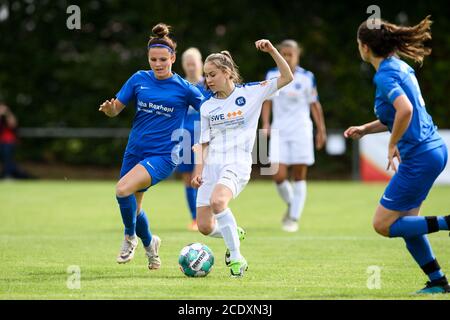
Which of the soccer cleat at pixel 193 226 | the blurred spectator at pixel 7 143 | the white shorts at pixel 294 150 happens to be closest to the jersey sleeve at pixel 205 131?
the soccer cleat at pixel 193 226

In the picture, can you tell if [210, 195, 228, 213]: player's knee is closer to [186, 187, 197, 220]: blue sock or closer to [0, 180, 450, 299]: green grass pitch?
[0, 180, 450, 299]: green grass pitch

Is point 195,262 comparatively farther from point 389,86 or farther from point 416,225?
point 389,86

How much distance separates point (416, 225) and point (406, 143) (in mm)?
573

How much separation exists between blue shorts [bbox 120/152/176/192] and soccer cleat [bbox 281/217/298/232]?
3.85 metres

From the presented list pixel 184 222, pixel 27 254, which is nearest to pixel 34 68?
pixel 184 222

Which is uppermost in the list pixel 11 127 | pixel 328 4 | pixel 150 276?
pixel 328 4

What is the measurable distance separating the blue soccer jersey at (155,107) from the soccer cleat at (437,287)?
2757 mm

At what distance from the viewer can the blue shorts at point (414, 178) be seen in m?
6.05

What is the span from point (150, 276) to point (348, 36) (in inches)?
702

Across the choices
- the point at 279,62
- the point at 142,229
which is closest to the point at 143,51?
the point at 142,229

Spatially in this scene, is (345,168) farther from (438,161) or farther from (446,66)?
(438,161)

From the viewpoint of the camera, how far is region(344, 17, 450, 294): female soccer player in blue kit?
6.03 meters

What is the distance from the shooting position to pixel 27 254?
8828 mm

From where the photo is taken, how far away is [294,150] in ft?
39.5
